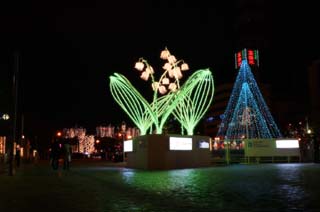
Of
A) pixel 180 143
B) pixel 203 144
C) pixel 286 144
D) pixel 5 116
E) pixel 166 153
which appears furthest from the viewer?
pixel 286 144

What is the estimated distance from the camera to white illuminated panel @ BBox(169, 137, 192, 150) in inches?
1268

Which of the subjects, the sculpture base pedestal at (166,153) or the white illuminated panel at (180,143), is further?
the white illuminated panel at (180,143)

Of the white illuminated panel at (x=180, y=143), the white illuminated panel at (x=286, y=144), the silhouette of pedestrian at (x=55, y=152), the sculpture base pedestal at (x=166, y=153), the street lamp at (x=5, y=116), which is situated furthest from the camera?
the white illuminated panel at (x=286, y=144)

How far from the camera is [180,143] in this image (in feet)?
108

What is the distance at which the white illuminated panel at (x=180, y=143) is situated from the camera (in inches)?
1268

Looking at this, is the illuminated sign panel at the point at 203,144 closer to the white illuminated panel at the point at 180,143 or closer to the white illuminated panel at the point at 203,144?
the white illuminated panel at the point at 203,144

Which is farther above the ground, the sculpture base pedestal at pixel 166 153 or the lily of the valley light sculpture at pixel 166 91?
the lily of the valley light sculpture at pixel 166 91

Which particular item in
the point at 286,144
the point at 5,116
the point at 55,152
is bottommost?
the point at 55,152

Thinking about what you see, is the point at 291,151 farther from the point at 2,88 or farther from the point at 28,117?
the point at 28,117

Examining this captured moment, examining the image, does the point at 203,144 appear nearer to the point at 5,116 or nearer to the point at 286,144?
the point at 286,144

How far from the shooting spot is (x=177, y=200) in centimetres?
1071

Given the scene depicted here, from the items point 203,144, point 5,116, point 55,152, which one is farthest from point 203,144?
point 5,116

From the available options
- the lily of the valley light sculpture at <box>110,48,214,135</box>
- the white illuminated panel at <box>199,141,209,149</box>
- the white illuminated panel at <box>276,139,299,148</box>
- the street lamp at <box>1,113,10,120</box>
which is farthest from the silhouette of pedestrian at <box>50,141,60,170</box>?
the white illuminated panel at <box>276,139,299,148</box>

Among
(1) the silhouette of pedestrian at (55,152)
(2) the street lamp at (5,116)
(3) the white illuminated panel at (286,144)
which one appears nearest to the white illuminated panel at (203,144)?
(3) the white illuminated panel at (286,144)
